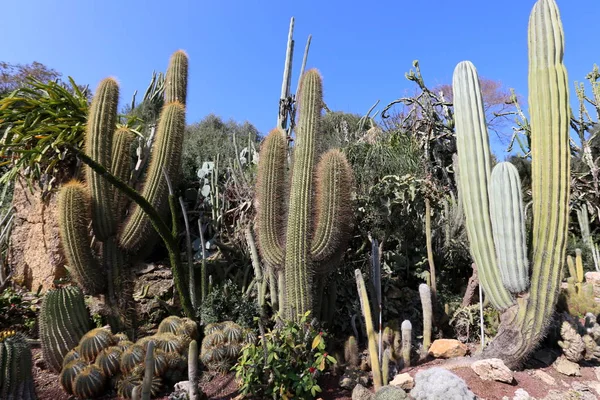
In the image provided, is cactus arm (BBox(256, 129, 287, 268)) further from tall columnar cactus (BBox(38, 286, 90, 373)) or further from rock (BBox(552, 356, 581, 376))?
rock (BBox(552, 356, 581, 376))

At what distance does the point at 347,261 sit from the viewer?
504 cm

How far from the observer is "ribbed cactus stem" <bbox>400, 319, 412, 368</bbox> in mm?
3862

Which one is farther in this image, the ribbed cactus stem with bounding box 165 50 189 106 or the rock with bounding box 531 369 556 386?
the ribbed cactus stem with bounding box 165 50 189 106

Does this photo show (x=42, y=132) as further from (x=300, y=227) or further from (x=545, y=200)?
(x=545, y=200)

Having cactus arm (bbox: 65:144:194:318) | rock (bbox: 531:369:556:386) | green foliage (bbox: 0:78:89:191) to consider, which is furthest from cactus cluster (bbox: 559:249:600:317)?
green foliage (bbox: 0:78:89:191)

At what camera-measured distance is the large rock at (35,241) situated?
17.1 feet

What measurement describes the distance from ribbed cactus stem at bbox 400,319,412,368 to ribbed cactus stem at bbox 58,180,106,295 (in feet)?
11.1

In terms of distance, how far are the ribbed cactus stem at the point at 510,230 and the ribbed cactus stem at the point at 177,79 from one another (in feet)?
13.6

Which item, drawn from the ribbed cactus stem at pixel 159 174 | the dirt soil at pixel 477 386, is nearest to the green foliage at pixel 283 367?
the dirt soil at pixel 477 386

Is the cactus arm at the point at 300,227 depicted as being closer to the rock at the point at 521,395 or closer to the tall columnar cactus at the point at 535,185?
the tall columnar cactus at the point at 535,185

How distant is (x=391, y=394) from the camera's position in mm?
3160

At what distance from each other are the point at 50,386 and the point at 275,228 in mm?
2578

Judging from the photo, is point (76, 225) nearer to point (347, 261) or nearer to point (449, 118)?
point (347, 261)

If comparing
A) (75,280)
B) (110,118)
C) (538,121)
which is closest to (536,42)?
(538,121)
